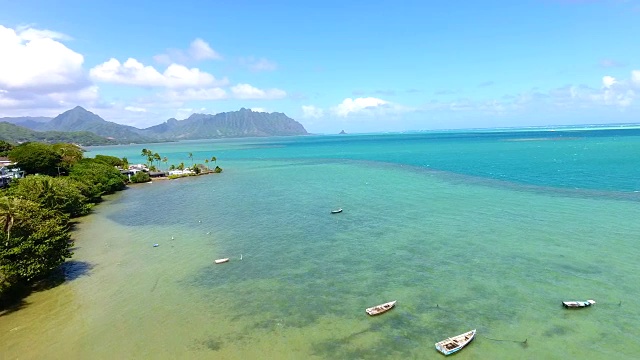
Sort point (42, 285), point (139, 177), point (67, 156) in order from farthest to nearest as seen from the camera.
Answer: point (139, 177) → point (67, 156) → point (42, 285)

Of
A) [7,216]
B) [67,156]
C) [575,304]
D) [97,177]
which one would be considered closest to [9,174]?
[97,177]

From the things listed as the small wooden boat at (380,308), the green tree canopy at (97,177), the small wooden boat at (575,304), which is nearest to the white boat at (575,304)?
the small wooden boat at (575,304)

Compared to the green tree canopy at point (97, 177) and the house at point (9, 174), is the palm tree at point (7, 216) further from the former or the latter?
the house at point (9, 174)

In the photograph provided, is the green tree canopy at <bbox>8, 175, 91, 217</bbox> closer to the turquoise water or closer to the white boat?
the turquoise water

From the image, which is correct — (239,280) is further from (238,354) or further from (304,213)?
(304,213)

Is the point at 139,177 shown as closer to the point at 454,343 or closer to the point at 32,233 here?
the point at 32,233

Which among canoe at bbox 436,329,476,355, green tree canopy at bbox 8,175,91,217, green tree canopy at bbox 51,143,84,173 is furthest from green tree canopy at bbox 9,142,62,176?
canoe at bbox 436,329,476,355

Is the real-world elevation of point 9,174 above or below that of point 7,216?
below

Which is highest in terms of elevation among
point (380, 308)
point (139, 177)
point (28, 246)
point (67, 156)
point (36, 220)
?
point (67, 156)
